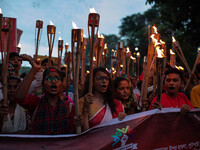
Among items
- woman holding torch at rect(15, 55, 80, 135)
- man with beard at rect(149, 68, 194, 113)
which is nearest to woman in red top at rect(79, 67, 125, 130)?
woman holding torch at rect(15, 55, 80, 135)

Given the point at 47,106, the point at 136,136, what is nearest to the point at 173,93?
the point at 136,136

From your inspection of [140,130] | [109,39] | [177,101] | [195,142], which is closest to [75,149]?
[140,130]

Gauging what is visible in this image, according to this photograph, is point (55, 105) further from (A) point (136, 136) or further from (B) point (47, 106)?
(A) point (136, 136)

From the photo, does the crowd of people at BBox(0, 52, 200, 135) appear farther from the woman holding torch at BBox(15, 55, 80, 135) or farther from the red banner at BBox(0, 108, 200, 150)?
the red banner at BBox(0, 108, 200, 150)

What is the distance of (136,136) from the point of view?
235 cm

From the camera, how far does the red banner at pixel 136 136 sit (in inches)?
85.4

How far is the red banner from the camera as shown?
2.17 meters

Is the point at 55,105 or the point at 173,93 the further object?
the point at 173,93

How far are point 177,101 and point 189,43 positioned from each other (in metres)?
8.03

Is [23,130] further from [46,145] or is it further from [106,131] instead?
[106,131]

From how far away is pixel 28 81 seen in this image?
7.91 feet

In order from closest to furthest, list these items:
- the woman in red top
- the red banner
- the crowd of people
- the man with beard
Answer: the red banner → the crowd of people → the woman in red top → the man with beard

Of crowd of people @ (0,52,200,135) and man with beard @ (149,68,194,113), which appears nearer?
crowd of people @ (0,52,200,135)

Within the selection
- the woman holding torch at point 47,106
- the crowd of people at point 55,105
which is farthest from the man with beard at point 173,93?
the woman holding torch at point 47,106
